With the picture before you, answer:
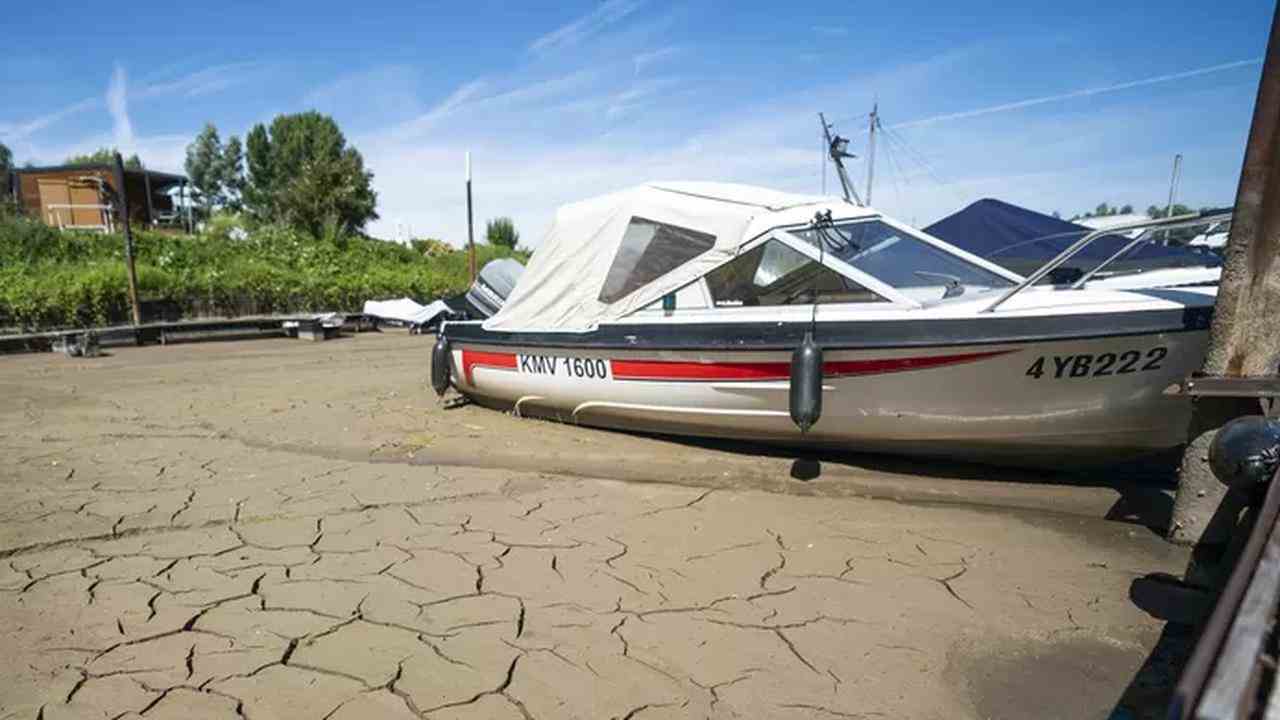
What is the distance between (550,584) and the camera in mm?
3240

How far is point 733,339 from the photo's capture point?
4.92 metres

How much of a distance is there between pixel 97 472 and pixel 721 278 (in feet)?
15.5

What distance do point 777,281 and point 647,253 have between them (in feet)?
3.97

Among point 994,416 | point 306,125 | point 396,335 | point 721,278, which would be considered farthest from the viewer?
point 306,125

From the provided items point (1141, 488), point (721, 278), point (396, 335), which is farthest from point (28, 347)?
point (1141, 488)

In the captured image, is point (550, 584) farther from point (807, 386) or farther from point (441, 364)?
point (441, 364)

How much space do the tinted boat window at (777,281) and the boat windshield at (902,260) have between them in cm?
19

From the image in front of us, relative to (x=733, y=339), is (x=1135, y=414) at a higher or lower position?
lower

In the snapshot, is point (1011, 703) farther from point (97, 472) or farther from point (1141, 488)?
point (97, 472)

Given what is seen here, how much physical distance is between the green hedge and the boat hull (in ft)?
44.0

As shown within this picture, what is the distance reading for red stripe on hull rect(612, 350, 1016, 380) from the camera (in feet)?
14.3

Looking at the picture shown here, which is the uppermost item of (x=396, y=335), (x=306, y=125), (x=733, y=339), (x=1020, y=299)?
(x=306, y=125)

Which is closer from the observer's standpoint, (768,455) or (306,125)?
(768,455)

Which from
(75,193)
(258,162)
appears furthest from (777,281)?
(258,162)
